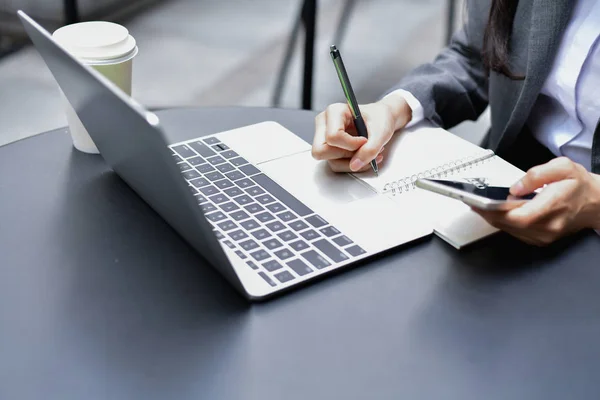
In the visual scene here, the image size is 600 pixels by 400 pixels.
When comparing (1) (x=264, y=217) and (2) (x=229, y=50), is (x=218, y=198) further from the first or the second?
(2) (x=229, y=50)

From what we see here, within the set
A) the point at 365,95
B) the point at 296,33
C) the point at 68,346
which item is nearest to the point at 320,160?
the point at 68,346

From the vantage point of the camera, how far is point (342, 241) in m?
0.72

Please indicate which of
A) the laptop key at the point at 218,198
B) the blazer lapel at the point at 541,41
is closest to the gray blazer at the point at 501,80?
the blazer lapel at the point at 541,41

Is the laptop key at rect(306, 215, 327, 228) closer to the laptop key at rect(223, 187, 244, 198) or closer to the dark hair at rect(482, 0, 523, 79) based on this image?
the laptop key at rect(223, 187, 244, 198)

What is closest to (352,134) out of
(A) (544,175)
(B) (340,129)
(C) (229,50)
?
(B) (340,129)

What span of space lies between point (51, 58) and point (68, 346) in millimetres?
292

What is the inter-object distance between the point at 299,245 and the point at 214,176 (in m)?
0.18

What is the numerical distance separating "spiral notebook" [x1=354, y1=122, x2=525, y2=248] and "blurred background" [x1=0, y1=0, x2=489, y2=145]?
1.56m

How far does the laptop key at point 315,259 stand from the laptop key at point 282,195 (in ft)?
0.24

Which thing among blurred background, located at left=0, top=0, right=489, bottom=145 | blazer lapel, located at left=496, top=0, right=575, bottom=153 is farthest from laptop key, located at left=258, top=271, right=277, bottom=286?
blurred background, located at left=0, top=0, right=489, bottom=145

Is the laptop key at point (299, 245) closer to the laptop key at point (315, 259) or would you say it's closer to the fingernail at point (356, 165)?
the laptop key at point (315, 259)

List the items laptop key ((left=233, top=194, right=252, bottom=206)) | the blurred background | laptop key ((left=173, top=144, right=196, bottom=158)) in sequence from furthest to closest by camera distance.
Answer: the blurred background
laptop key ((left=173, top=144, right=196, bottom=158))
laptop key ((left=233, top=194, right=252, bottom=206))

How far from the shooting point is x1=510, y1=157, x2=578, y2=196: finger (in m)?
0.72

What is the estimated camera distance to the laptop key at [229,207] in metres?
0.77
